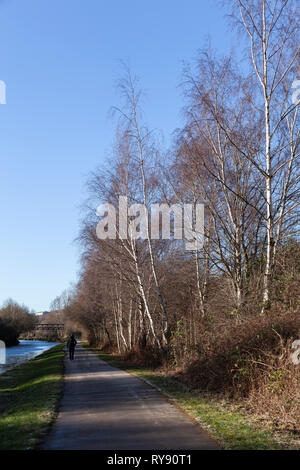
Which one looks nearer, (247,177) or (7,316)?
(247,177)

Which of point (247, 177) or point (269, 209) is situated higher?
point (247, 177)

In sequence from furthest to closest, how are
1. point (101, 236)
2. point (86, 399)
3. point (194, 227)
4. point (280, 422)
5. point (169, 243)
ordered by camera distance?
point (169, 243) < point (101, 236) < point (194, 227) < point (86, 399) < point (280, 422)

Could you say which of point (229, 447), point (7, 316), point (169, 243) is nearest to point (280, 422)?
point (229, 447)

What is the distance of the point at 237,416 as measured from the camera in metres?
8.50

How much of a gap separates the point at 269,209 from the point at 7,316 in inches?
3380

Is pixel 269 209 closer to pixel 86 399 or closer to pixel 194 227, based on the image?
pixel 194 227

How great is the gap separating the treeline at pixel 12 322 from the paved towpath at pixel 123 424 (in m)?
Result: 69.7

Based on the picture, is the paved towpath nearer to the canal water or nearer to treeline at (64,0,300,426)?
treeline at (64,0,300,426)

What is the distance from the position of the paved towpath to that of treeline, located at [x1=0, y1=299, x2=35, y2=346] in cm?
6970

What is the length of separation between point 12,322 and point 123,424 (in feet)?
275

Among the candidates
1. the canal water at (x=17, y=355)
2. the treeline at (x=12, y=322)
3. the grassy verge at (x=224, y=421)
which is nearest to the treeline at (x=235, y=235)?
the grassy verge at (x=224, y=421)

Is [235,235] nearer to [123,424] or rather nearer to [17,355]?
[123,424]

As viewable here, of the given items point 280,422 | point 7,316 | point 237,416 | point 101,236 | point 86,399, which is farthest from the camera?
point 7,316

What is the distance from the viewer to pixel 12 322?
86.2 meters
